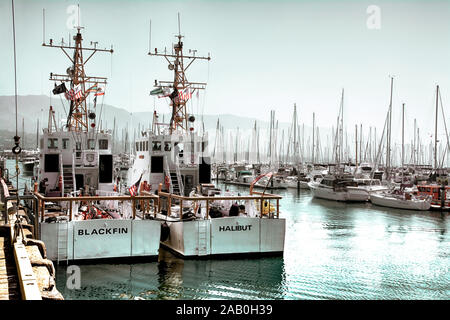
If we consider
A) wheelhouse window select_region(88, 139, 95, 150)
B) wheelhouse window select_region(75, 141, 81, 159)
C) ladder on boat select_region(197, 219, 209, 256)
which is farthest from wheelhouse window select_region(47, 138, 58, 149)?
ladder on boat select_region(197, 219, 209, 256)

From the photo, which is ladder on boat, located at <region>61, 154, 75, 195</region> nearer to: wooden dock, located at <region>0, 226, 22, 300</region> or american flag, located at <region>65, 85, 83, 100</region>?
american flag, located at <region>65, 85, 83, 100</region>

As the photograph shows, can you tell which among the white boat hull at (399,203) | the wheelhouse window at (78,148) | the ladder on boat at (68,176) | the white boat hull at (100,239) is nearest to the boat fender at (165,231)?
the white boat hull at (100,239)

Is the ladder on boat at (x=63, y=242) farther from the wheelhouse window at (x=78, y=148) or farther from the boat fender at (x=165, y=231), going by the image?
→ the wheelhouse window at (x=78, y=148)

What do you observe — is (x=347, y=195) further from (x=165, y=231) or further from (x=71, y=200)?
(x=71, y=200)

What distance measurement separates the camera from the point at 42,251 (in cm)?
929

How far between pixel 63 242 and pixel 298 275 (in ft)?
23.6

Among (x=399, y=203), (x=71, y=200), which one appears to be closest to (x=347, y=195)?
(x=399, y=203)

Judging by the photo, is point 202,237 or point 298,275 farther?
point 202,237

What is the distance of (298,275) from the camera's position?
14.5 metres

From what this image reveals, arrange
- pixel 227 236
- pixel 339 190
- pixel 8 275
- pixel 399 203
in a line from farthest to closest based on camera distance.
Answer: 1. pixel 339 190
2. pixel 399 203
3. pixel 227 236
4. pixel 8 275

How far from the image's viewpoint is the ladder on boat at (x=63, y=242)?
13.8 meters

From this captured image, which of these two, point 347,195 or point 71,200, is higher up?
point 71,200

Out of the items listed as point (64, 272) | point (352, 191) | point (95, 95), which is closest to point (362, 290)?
point (64, 272)

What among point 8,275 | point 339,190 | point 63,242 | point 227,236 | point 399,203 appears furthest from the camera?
point 339,190
